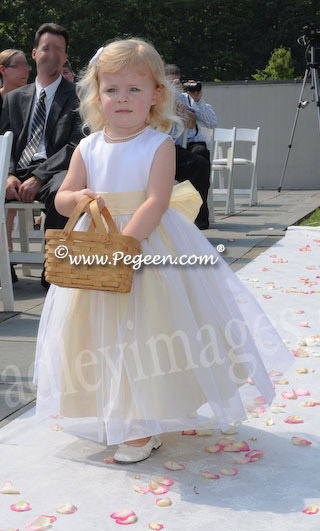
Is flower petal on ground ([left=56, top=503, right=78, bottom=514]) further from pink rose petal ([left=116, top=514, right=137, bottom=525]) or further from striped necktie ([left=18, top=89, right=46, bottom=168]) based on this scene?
striped necktie ([left=18, top=89, right=46, bottom=168])

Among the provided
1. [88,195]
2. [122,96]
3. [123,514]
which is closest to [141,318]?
[88,195]

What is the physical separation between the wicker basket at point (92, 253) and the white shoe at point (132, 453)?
57 cm

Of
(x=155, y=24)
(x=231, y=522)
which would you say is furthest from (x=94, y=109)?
(x=155, y=24)

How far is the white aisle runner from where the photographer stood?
238cm

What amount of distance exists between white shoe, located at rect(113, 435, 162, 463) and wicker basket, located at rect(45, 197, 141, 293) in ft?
1.86

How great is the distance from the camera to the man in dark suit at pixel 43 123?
604 cm

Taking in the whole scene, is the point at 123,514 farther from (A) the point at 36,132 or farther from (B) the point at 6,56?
(B) the point at 6,56

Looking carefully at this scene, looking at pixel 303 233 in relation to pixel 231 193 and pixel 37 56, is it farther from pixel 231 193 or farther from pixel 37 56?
pixel 37 56

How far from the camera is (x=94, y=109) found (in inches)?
123

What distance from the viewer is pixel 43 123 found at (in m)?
6.28

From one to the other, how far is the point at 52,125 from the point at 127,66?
3.42 m

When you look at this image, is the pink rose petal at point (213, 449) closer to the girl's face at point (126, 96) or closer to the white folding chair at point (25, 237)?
the girl's face at point (126, 96)

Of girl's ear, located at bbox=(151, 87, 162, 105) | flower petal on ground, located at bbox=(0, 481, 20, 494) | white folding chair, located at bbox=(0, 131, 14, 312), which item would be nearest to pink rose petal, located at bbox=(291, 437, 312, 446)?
flower petal on ground, located at bbox=(0, 481, 20, 494)

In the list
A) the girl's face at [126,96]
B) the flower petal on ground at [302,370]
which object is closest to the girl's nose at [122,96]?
the girl's face at [126,96]
